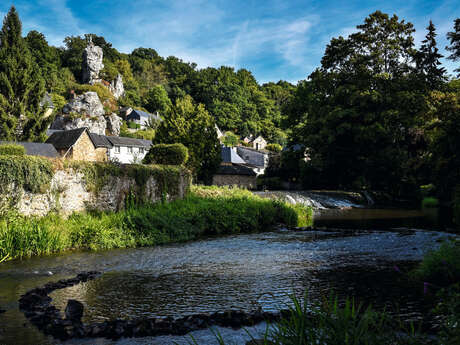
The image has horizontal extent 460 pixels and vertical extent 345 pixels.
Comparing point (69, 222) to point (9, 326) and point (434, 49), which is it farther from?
point (434, 49)

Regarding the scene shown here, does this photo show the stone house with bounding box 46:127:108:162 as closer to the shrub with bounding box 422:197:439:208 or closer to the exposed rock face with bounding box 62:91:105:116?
the exposed rock face with bounding box 62:91:105:116

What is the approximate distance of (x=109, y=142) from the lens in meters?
59.0

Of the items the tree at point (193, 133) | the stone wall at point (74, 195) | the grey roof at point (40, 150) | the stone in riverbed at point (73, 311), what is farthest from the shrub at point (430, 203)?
the grey roof at point (40, 150)

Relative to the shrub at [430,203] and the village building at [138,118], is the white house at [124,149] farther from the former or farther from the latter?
the shrub at [430,203]

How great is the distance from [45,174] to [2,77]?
2827 centimetres

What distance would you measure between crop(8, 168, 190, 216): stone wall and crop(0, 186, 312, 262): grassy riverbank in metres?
0.38

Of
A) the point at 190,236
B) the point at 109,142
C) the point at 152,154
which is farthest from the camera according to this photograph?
the point at 109,142

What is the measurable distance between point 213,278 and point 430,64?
108ft

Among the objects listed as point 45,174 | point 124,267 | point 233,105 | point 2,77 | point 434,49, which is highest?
point 233,105

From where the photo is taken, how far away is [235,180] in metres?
46.9

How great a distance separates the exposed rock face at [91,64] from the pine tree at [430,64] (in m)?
81.5

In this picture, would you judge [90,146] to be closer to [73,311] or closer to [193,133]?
[193,133]

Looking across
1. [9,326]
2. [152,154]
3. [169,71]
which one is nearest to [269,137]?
[169,71]

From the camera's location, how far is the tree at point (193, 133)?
30062 millimetres
